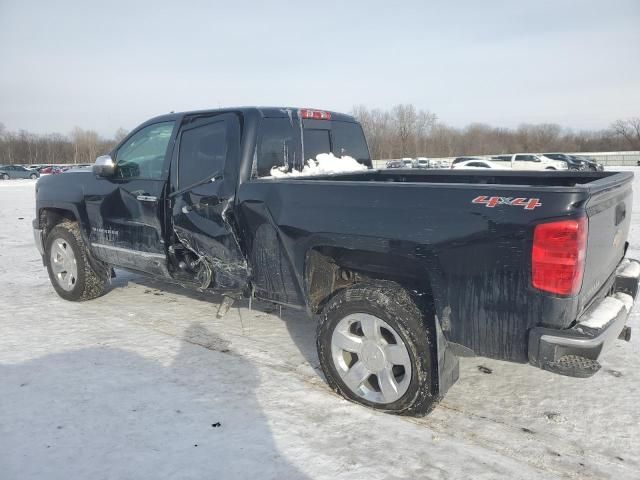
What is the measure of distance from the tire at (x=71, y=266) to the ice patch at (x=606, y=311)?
4773 millimetres

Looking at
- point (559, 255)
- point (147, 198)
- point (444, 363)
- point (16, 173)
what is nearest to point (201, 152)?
point (147, 198)

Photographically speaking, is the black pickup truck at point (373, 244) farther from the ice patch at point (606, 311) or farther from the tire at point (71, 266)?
the tire at point (71, 266)

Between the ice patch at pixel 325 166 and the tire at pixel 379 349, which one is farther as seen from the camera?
the ice patch at pixel 325 166

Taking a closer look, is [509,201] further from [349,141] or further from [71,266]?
[71,266]

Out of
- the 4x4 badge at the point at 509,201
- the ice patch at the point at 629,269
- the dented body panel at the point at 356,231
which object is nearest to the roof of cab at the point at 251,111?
the dented body panel at the point at 356,231

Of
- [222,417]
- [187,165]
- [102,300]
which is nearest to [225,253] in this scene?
[187,165]

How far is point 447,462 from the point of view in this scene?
2.65 meters

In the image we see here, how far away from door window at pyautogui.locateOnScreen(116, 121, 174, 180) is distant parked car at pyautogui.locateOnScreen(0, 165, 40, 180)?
47451mm

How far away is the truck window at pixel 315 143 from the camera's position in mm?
4395

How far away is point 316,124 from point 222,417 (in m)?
2.66

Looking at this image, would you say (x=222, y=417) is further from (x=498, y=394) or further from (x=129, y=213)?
(x=129, y=213)

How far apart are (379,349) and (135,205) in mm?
2759

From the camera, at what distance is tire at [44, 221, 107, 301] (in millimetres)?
5387

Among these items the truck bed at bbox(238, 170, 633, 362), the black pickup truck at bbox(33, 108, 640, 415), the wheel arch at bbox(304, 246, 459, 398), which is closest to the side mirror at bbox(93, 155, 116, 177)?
the black pickup truck at bbox(33, 108, 640, 415)
